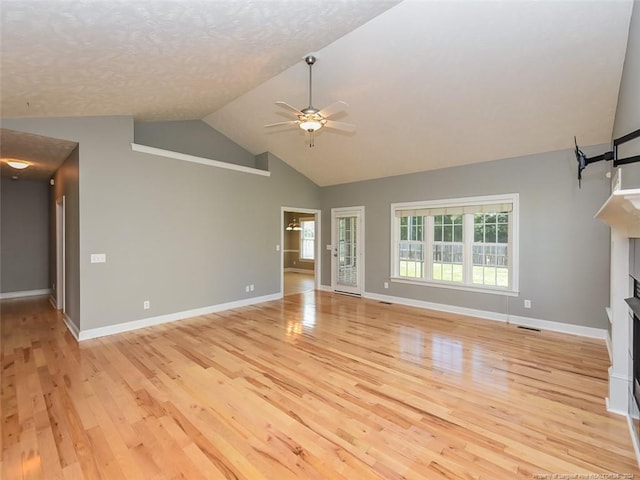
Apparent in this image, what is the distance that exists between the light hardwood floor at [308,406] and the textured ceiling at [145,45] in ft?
9.17

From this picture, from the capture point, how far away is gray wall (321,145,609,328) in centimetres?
418

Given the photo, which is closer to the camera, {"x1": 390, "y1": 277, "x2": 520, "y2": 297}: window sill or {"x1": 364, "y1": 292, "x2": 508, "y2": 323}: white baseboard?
{"x1": 390, "y1": 277, "x2": 520, "y2": 297}: window sill

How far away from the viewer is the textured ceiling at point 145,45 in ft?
6.75

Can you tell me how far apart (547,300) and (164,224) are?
6.13m

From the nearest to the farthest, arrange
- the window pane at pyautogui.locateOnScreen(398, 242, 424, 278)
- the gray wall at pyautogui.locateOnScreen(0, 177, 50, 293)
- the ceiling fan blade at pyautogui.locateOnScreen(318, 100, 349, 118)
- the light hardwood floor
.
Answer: the light hardwood floor
the ceiling fan blade at pyautogui.locateOnScreen(318, 100, 349, 118)
the window pane at pyautogui.locateOnScreen(398, 242, 424, 278)
the gray wall at pyautogui.locateOnScreen(0, 177, 50, 293)

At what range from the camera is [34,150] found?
14.2ft

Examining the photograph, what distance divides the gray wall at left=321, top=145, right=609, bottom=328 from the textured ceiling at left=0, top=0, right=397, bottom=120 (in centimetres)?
342

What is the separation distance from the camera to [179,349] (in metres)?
3.77

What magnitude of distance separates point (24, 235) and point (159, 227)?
15.0ft

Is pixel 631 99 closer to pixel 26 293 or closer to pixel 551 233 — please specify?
pixel 551 233

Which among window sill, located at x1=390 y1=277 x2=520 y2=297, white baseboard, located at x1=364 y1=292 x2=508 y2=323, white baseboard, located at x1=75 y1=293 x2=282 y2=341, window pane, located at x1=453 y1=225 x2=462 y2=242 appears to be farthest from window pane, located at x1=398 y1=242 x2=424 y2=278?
white baseboard, located at x1=75 y1=293 x2=282 y2=341

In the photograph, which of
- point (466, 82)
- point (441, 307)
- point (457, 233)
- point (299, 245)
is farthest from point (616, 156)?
point (299, 245)

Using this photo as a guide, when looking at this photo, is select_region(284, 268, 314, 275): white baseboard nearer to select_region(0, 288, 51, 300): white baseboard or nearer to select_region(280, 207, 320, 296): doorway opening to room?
select_region(280, 207, 320, 296): doorway opening to room

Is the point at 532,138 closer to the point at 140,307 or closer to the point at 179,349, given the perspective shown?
the point at 179,349
